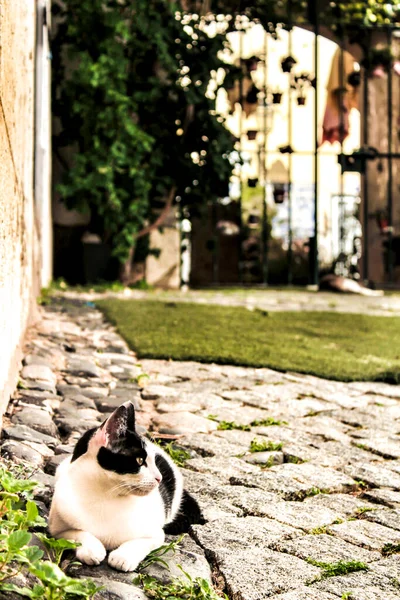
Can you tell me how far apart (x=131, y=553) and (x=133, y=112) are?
715 cm

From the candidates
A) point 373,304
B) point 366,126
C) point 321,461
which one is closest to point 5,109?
point 321,461

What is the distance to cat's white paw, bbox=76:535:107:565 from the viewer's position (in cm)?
210

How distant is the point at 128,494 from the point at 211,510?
24.2 inches

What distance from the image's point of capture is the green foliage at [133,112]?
8172mm

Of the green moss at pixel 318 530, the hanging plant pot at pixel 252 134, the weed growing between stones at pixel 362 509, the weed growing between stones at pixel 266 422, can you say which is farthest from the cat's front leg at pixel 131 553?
the hanging plant pot at pixel 252 134

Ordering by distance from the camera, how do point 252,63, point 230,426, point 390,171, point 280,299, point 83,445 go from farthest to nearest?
point 390,171 → point 252,63 → point 280,299 → point 230,426 → point 83,445

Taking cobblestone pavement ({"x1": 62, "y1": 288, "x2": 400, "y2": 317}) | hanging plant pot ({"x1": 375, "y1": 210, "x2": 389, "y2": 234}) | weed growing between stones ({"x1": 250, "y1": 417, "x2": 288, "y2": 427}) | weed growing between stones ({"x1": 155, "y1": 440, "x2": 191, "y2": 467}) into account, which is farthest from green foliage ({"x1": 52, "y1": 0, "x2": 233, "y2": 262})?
weed growing between stones ({"x1": 155, "y1": 440, "x2": 191, "y2": 467})

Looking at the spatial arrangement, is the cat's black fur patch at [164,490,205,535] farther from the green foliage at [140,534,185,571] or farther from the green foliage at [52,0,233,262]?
the green foliage at [52,0,233,262]

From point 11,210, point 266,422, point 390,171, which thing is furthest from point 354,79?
point 11,210

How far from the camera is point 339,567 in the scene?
2330 millimetres

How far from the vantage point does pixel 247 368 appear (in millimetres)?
4910

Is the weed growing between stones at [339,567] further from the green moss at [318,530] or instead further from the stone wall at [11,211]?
the stone wall at [11,211]

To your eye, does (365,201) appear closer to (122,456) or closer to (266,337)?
(266,337)

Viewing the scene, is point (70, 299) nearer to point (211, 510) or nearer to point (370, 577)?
point (211, 510)
